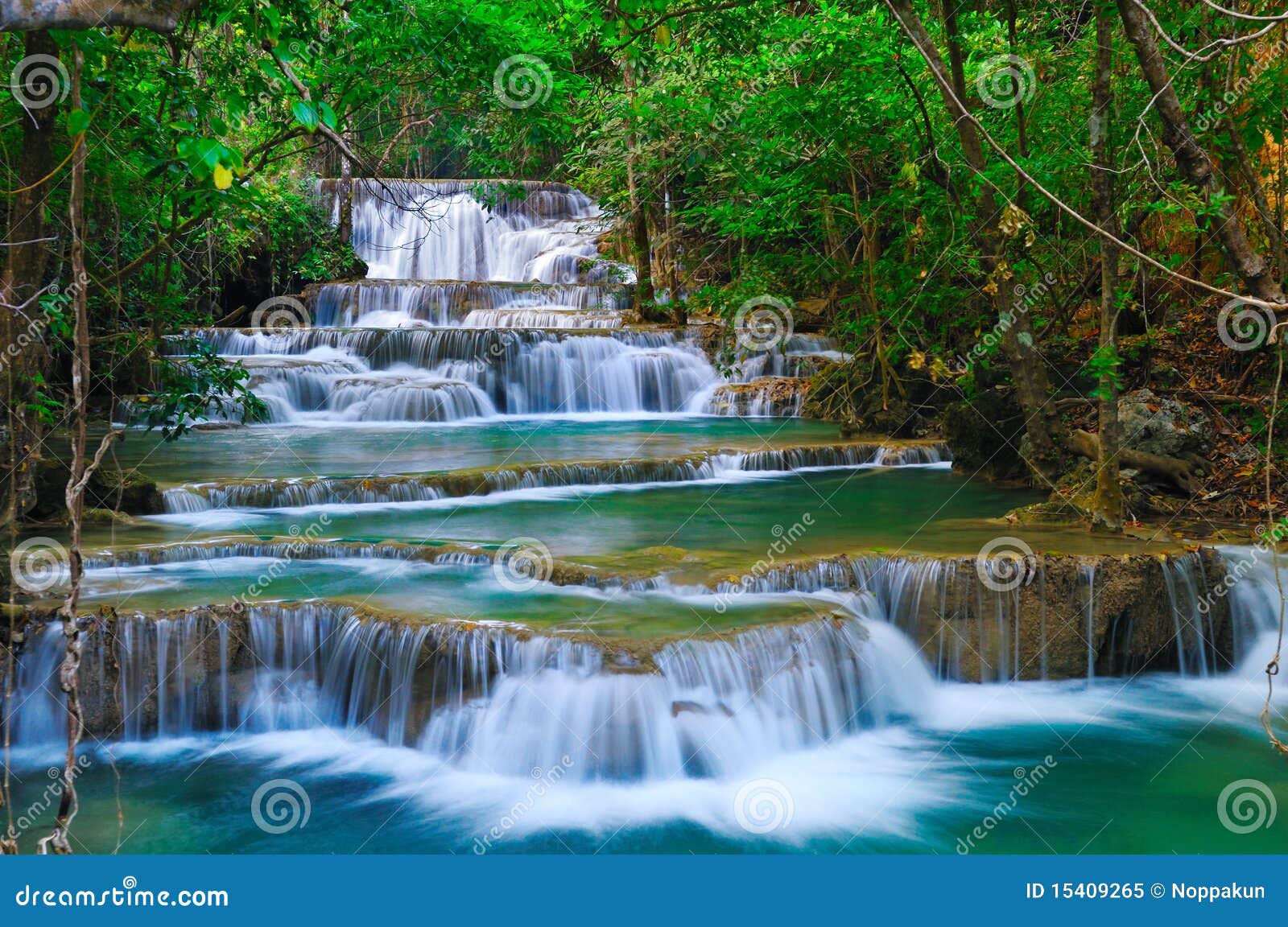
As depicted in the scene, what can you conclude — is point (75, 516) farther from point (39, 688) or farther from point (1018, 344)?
point (1018, 344)

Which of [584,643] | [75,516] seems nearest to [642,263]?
[584,643]

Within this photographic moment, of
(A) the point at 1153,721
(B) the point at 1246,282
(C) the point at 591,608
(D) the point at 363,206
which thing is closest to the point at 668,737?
(C) the point at 591,608

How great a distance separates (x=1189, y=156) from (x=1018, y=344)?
298 centimetres

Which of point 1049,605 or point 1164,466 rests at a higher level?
point 1164,466

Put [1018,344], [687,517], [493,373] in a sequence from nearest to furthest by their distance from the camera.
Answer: [687,517] → [1018,344] → [493,373]

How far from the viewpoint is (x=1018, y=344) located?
9.15m

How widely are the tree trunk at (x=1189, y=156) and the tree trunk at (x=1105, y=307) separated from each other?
900 mm

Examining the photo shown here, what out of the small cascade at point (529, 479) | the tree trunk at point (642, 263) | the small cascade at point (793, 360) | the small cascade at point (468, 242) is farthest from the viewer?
the small cascade at point (468, 242)

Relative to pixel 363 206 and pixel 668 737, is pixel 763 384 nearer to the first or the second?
pixel 668 737

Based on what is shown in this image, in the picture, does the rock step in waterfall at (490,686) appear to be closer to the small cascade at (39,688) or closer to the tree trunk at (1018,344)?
the small cascade at (39,688)

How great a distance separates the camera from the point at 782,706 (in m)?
5.92

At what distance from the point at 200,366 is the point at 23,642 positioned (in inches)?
103

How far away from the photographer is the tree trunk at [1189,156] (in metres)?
5.87

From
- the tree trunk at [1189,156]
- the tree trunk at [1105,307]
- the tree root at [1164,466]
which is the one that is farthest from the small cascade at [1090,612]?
the tree root at [1164,466]
